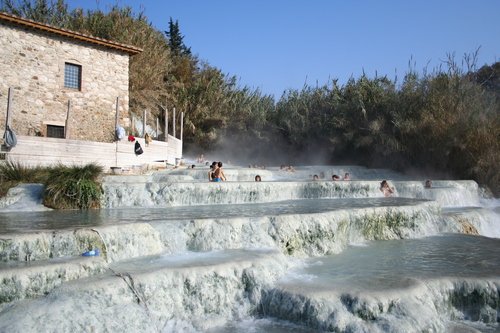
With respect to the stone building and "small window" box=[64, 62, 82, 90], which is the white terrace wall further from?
"small window" box=[64, 62, 82, 90]

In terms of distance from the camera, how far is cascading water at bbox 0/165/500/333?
534 cm

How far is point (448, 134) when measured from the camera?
20.8 meters

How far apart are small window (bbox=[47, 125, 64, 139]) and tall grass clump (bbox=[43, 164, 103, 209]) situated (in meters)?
7.76

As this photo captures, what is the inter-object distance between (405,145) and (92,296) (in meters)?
20.7

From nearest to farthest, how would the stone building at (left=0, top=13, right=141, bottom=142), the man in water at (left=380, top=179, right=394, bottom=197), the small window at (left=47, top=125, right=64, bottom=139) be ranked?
the man in water at (left=380, top=179, right=394, bottom=197) → the stone building at (left=0, top=13, right=141, bottom=142) → the small window at (left=47, top=125, right=64, bottom=139)

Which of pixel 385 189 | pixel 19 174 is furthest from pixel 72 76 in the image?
pixel 385 189

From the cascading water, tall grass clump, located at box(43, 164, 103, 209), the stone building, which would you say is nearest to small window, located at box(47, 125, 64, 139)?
the stone building

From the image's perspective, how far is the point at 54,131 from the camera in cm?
1830

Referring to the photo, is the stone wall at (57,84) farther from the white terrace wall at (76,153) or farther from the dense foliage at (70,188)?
the dense foliage at (70,188)

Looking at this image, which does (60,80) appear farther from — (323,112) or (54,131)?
(323,112)

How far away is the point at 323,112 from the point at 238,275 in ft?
75.3

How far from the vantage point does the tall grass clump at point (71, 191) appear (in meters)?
10.7

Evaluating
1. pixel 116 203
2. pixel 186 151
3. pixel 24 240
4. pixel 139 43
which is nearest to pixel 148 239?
pixel 24 240

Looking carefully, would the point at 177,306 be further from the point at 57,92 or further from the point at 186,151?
the point at 186,151
